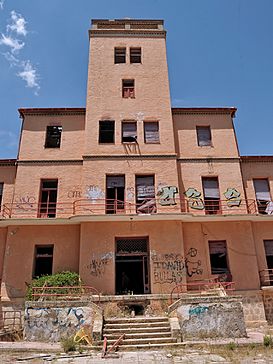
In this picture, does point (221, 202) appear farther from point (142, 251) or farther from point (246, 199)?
point (142, 251)

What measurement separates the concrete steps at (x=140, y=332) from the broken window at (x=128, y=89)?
13.4 meters

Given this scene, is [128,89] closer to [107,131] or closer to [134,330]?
[107,131]

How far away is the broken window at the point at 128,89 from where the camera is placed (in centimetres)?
2110

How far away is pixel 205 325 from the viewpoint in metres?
12.7

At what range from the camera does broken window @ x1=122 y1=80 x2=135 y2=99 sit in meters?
21.1

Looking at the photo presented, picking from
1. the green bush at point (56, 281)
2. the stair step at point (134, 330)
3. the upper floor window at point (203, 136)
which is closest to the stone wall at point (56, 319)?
the stair step at point (134, 330)

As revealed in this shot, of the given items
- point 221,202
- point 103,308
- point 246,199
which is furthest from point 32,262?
point 246,199

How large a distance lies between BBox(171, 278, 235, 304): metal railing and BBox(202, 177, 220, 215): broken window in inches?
158

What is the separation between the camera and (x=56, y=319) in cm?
1284

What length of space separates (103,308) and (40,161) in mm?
9436

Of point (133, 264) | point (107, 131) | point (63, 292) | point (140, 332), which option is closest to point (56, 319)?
point (63, 292)

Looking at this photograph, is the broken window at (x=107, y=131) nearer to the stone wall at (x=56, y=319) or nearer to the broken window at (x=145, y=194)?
the broken window at (x=145, y=194)

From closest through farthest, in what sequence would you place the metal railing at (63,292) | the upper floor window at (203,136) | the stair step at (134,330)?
the stair step at (134,330) < the metal railing at (63,292) < the upper floor window at (203,136)

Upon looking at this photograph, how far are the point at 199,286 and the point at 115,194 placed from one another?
6.69 meters
